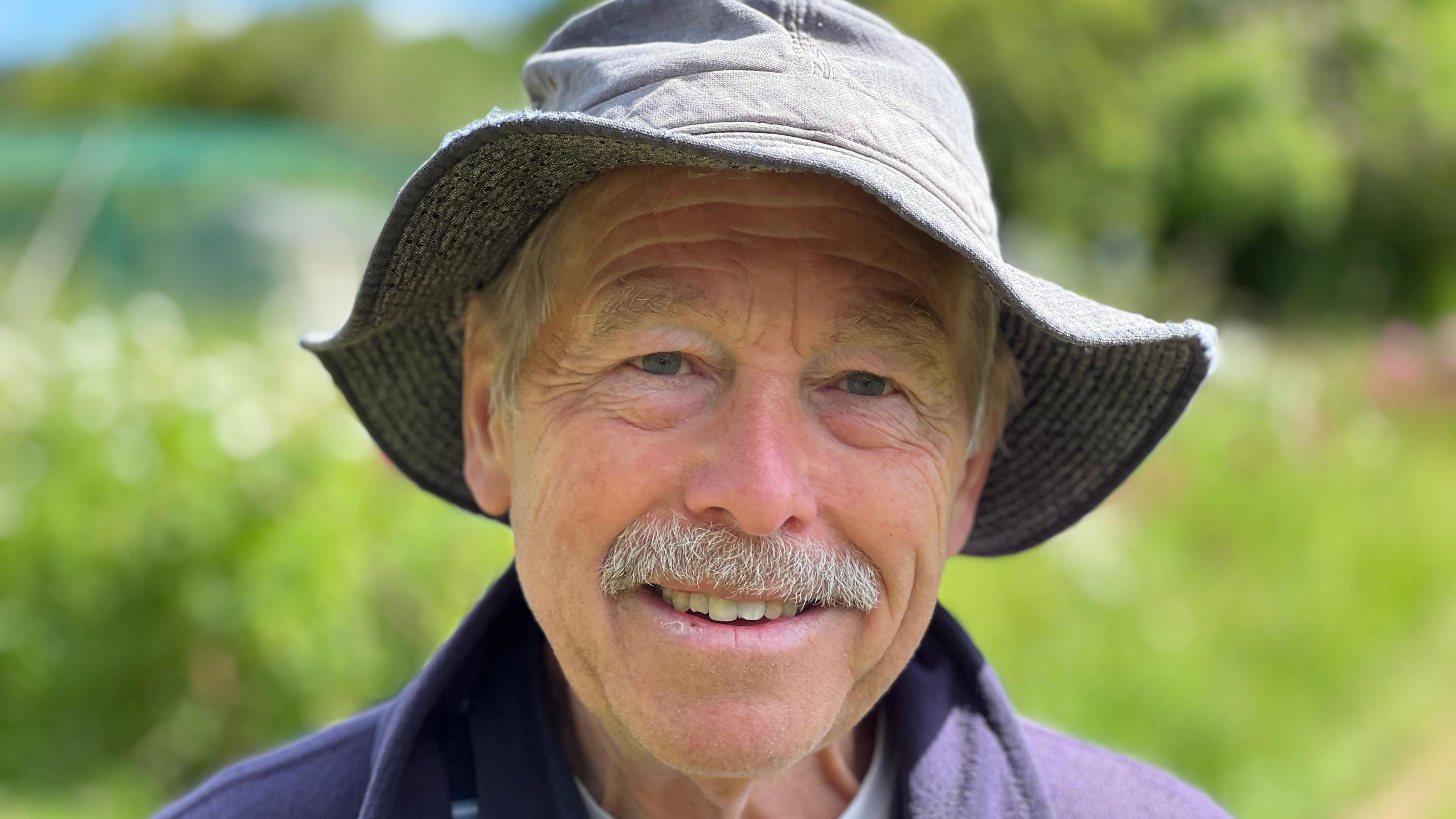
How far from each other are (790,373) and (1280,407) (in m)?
6.90

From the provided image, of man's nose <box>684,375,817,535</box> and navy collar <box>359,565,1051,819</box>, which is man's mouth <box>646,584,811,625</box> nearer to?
man's nose <box>684,375,817,535</box>

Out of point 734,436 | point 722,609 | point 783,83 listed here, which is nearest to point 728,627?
point 722,609

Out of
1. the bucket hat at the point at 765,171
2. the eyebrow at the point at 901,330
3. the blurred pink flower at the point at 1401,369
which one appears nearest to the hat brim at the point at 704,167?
the bucket hat at the point at 765,171

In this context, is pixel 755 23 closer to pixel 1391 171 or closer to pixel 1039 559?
pixel 1039 559

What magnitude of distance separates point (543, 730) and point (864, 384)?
64cm

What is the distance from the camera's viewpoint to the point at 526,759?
162cm

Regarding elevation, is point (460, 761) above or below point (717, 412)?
below

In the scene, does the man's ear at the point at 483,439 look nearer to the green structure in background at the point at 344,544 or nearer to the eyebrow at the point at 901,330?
the eyebrow at the point at 901,330

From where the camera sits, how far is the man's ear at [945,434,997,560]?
181 centimetres

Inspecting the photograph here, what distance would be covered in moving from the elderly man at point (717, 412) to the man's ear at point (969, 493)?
4cm

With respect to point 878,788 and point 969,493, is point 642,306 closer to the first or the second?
point 969,493

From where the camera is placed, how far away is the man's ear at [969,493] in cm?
181

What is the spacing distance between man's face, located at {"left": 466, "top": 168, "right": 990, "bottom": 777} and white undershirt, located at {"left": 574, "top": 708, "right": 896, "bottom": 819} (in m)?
0.22

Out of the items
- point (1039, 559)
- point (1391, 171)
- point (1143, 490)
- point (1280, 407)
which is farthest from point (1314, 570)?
point (1391, 171)
